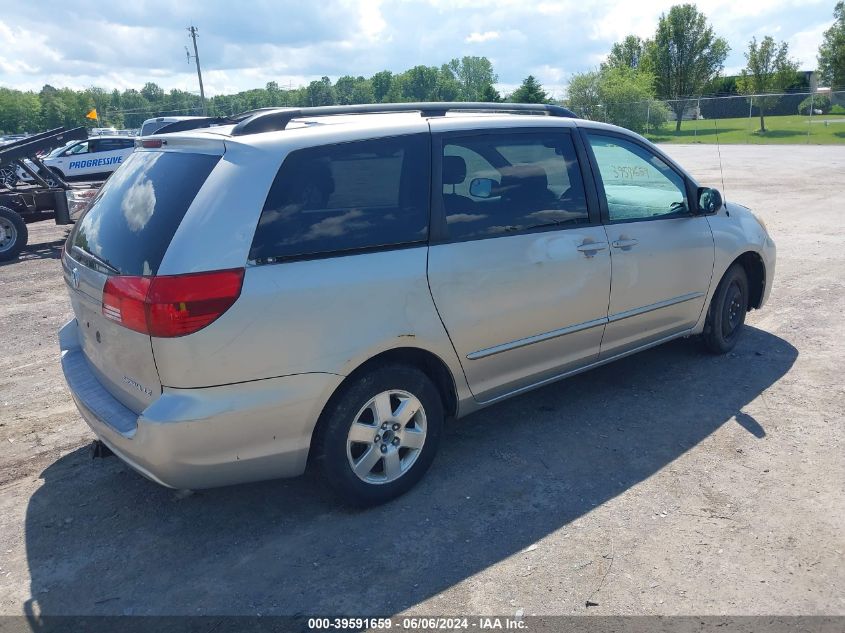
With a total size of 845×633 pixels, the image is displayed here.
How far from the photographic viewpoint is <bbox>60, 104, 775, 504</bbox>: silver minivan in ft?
9.87

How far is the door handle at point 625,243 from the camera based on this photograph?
14.5ft

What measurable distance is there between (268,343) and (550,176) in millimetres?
2077

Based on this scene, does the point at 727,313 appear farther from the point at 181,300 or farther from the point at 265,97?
the point at 265,97

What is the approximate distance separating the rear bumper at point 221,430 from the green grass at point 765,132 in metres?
→ 35.3

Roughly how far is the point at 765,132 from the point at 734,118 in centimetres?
1183

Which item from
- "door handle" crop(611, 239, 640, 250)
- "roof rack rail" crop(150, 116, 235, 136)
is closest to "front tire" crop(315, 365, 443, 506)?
"door handle" crop(611, 239, 640, 250)

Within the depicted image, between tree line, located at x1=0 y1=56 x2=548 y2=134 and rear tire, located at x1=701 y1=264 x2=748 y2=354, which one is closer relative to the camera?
rear tire, located at x1=701 y1=264 x2=748 y2=354

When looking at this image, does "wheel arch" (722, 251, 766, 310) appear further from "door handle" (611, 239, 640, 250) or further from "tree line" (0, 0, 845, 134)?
"tree line" (0, 0, 845, 134)

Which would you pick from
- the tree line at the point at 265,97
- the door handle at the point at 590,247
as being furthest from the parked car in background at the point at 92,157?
the tree line at the point at 265,97

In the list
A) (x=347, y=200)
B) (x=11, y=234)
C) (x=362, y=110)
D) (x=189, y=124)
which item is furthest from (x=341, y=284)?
(x=11, y=234)

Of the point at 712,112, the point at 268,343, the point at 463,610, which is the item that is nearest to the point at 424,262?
the point at 268,343

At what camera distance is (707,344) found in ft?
18.2

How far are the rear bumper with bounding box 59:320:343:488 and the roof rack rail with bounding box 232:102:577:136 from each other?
126cm

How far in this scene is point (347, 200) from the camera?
3389 millimetres
